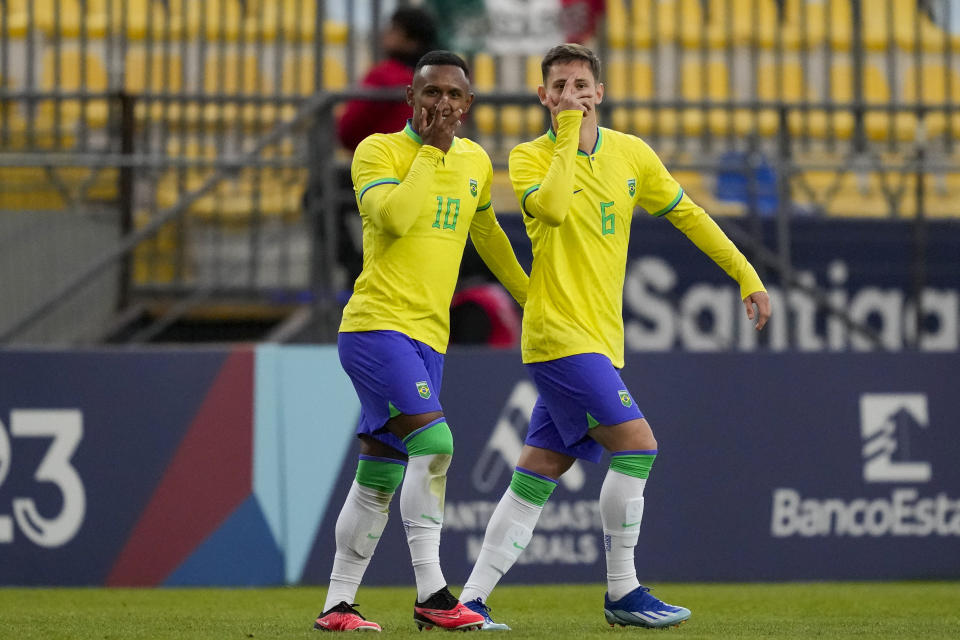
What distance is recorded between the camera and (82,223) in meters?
9.48

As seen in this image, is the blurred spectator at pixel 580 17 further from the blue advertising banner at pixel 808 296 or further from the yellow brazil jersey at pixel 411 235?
the yellow brazil jersey at pixel 411 235

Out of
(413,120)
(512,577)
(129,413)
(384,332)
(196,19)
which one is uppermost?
(196,19)

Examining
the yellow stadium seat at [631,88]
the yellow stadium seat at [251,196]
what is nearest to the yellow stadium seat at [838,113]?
the yellow stadium seat at [631,88]

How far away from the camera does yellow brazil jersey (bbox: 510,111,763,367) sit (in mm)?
5719

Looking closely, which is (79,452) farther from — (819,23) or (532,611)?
(819,23)

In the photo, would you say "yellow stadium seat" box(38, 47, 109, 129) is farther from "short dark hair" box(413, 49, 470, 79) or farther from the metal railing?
"short dark hair" box(413, 49, 470, 79)

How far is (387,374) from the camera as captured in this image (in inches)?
215

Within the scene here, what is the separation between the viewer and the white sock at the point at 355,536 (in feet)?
18.7

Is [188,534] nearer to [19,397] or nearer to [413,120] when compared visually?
[19,397]

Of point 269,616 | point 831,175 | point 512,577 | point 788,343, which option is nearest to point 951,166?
point 831,175

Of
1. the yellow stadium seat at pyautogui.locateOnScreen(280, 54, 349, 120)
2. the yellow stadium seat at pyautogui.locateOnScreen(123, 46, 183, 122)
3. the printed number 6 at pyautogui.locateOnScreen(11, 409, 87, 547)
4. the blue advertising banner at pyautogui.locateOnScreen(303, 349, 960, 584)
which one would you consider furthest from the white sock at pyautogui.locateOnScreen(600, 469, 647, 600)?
the yellow stadium seat at pyautogui.locateOnScreen(123, 46, 183, 122)

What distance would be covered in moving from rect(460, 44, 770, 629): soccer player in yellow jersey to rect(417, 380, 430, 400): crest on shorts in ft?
1.65

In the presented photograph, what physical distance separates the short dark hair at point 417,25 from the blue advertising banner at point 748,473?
8.01ft

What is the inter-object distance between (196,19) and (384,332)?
7.30 m
